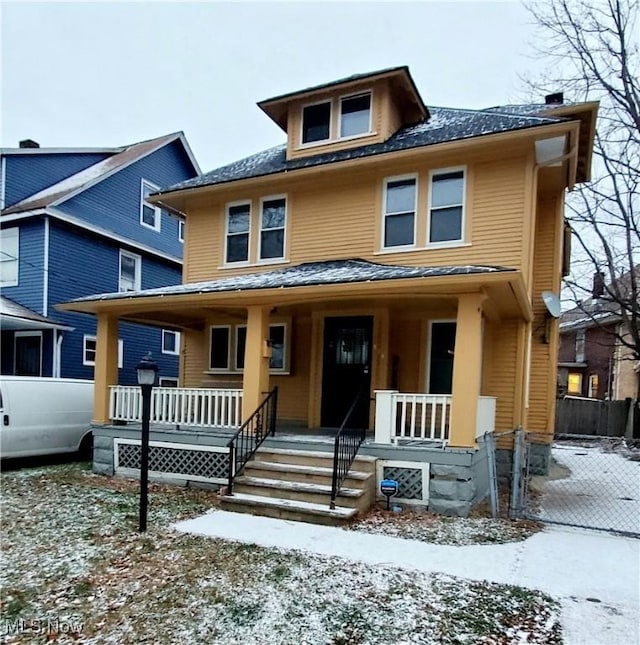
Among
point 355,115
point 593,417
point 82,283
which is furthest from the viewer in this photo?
point 593,417

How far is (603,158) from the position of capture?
15164 millimetres

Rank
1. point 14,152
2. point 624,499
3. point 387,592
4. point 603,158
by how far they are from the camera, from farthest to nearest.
→ point 603,158, point 14,152, point 624,499, point 387,592

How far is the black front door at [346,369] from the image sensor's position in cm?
926

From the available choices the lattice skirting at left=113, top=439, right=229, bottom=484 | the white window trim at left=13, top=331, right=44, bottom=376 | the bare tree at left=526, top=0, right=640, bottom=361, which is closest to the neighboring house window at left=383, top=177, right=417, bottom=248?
the lattice skirting at left=113, top=439, right=229, bottom=484

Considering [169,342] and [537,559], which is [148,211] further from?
[537,559]

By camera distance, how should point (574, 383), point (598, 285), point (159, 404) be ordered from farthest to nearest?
point (574, 383), point (598, 285), point (159, 404)

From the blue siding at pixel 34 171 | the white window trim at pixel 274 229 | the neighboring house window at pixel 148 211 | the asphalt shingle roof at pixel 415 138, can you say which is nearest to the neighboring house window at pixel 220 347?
the white window trim at pixel 274 229

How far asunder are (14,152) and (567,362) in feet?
101

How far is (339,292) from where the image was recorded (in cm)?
712

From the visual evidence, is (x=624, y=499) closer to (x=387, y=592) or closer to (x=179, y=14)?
(x=387, y=592)

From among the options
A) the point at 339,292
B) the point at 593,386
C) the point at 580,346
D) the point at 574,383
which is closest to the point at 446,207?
the point at 339,292

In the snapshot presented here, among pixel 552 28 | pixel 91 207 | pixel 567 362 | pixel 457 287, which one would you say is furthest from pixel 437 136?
pixel 567 362

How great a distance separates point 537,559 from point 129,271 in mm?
14405

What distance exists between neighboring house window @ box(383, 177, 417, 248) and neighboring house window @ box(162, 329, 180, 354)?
10566mm
